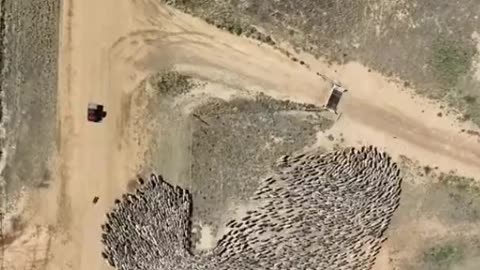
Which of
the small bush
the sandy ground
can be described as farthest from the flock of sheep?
the small bush

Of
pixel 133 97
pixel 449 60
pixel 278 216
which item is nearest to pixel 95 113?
pixel 133 97

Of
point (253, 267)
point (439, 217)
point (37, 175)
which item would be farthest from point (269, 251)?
point (37, 175)

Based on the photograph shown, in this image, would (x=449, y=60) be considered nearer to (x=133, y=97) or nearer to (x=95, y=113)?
(x=133, y=97)

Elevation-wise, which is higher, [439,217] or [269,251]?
[439,217]

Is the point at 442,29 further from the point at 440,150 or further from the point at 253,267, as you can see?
the point at 253,267

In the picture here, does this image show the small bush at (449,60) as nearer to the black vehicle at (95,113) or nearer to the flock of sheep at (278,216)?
the flock of sheep at (278,216)

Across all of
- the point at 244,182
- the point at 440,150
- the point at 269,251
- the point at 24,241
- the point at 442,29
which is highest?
the point at 442,29
